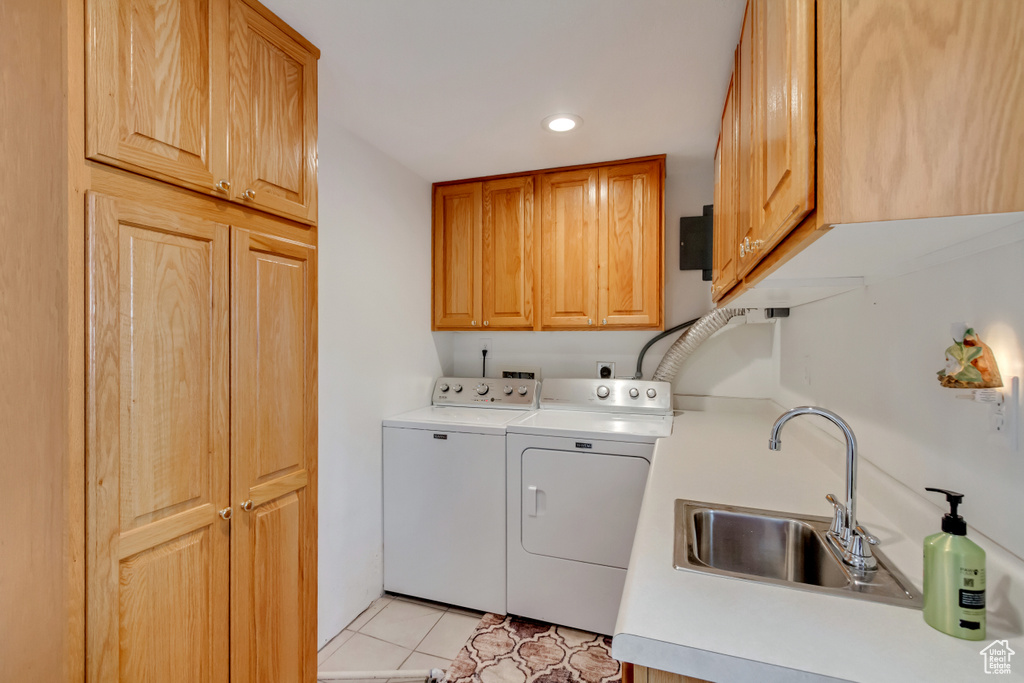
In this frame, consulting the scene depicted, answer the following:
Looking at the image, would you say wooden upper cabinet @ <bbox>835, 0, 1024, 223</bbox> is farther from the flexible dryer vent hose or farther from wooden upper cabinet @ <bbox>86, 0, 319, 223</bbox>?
the flexible dryer vent hose

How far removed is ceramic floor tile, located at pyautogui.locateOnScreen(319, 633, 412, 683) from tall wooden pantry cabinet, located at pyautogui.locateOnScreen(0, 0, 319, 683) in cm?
47

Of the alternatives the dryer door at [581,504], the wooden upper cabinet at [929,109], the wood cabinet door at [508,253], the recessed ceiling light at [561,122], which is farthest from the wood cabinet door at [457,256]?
the wooden upper cabinet at [929,109]

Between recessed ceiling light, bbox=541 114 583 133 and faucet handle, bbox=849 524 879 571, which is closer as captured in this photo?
faucet handle, bbox=849 524 879 571

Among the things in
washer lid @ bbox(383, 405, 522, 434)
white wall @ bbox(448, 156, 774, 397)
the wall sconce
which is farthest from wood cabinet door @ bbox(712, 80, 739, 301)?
washer lid @ bbox(383, 405, 522, 434)

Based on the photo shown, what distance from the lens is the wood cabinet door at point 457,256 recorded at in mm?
2844

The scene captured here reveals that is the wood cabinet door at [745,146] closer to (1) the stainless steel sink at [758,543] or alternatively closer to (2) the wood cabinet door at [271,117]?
(1) the stainless steel sink at [758,543]

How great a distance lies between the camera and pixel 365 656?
76.9 inches

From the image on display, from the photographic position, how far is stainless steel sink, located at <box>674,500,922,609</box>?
1.02 metres

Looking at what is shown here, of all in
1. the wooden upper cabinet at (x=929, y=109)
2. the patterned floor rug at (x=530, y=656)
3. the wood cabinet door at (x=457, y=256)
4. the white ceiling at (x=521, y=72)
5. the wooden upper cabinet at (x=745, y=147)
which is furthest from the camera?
the wood cabinet door at (x=457, y=256)

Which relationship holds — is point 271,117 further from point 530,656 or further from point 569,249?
point 530,656

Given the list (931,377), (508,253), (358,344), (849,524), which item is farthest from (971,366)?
(508,253)

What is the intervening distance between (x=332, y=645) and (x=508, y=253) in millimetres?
2138

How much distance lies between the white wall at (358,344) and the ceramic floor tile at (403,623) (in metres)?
0.11

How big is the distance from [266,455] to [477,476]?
1.10 metres
